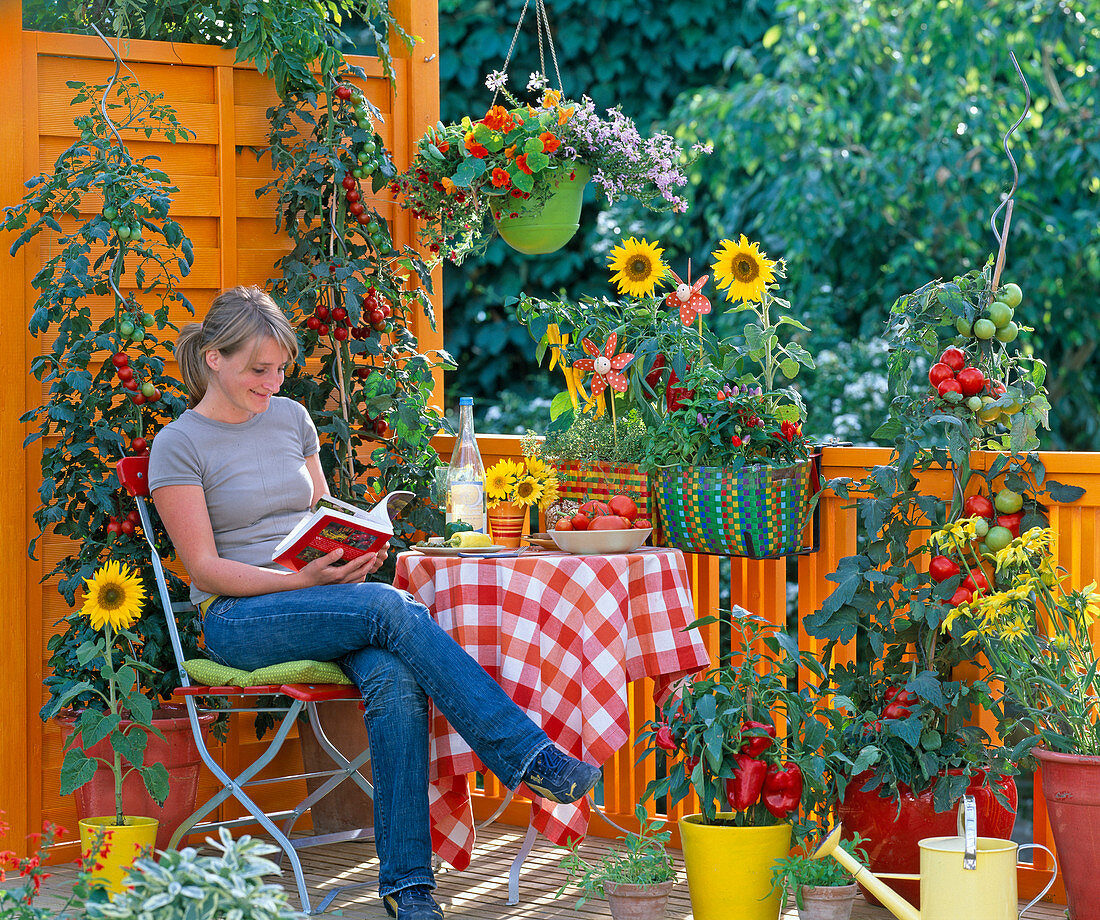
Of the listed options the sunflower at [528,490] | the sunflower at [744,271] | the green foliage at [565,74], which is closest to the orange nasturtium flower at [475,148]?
the sunflower at [744,271]

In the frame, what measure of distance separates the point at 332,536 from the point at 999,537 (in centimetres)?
141

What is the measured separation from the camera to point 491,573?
3111mm

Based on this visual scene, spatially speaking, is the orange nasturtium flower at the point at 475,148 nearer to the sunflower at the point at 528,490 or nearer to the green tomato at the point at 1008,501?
the sunflower at the point at 528,490

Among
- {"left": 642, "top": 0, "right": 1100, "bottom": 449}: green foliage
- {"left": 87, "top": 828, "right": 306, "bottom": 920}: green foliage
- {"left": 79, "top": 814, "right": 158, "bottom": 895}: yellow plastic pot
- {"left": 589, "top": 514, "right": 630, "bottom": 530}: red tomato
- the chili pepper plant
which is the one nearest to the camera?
{"left": 87, "top": 828, "right": 306, "bottom": 920}: green foliage

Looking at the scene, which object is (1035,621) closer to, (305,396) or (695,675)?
(695,675)

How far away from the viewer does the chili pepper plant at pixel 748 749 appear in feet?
9.45

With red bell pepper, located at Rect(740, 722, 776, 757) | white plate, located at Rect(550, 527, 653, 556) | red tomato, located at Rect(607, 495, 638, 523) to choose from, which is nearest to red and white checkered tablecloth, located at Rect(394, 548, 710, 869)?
white plate, located at Rect(550, 527, 653, 556)

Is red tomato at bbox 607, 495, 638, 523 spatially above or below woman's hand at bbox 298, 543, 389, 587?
above

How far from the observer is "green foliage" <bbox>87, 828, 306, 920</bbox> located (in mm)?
1649

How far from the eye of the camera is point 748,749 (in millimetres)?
2916

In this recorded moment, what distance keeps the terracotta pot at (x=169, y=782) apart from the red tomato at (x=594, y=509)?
3.25ft

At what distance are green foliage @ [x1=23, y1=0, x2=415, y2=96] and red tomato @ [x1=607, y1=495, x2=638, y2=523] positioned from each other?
137cm

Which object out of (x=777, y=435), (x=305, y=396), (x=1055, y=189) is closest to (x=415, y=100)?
(x=305, y=396)

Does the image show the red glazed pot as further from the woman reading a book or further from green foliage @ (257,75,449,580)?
green foliage @ (257,75,449,580)
